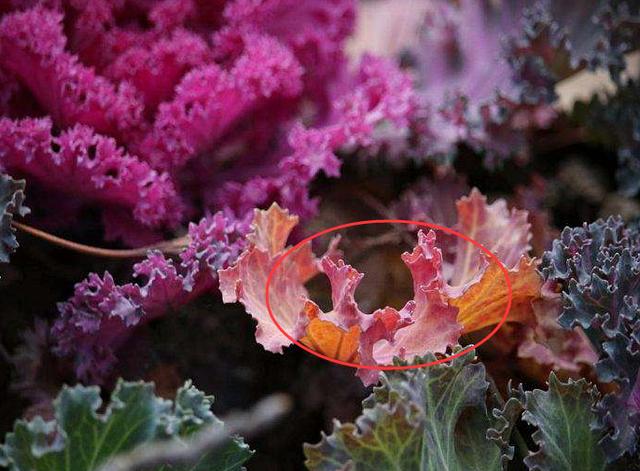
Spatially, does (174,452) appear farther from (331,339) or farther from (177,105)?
(177,105)

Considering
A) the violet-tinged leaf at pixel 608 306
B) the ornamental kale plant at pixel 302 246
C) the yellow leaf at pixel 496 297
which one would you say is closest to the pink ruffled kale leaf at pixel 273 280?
the ornamental kale plant at pixel 302 246

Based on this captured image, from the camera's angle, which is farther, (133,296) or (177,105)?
(177,105)

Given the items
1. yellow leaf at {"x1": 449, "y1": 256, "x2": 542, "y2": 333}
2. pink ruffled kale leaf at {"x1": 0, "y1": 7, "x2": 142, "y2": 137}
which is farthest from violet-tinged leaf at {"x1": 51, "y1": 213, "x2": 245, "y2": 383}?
yellow leaf at {"x1": 449, "y1": 256, "x2": 542, "y2": 333}

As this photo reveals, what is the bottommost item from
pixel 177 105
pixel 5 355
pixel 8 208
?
pixel 5 355

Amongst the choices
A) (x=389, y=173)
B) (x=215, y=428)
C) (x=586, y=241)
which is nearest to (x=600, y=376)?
(x=586, y=241)

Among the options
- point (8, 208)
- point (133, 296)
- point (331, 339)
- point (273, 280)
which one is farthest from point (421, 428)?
point (8, 208)

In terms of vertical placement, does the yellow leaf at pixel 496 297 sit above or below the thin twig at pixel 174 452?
above

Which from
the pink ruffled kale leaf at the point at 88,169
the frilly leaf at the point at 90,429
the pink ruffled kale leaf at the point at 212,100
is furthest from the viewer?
the pink ruffled kale leaf at the point at 212,100

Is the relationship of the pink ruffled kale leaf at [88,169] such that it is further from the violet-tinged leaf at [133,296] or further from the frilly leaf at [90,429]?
the frilly leaf at [90,429]

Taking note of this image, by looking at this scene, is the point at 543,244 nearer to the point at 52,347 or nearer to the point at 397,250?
the point at 397,250
